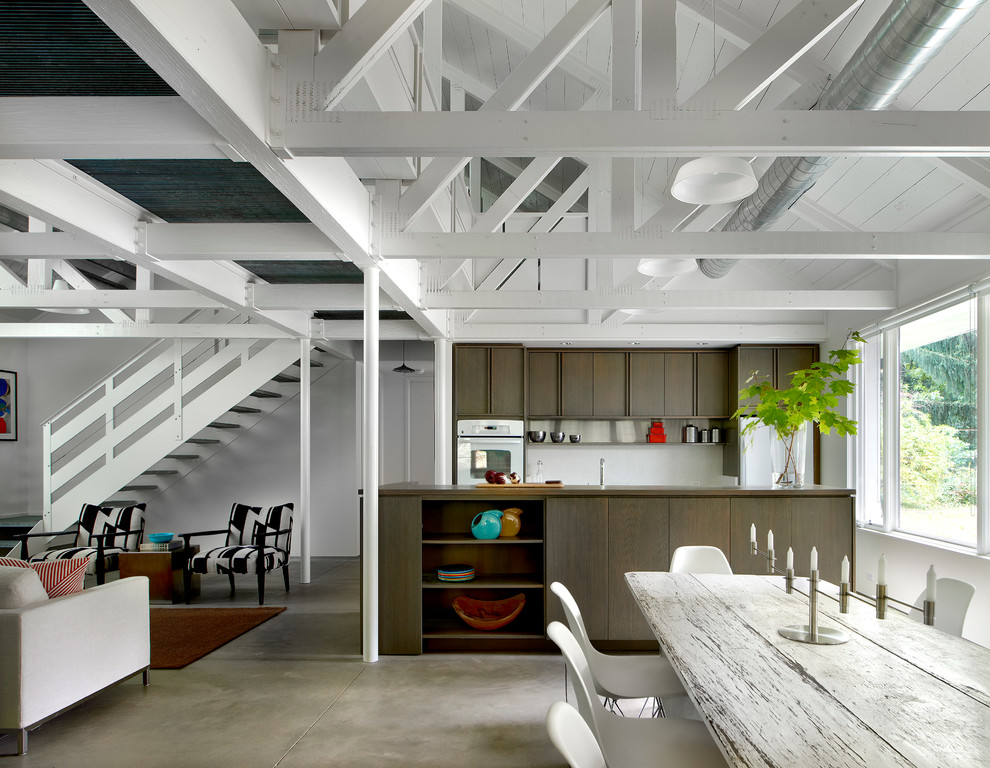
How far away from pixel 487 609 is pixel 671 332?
445 centimetres

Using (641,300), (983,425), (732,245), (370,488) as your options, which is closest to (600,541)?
(370,488)

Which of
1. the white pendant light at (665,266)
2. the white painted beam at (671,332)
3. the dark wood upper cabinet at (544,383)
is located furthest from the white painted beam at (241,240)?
the dark wood upper cabinet at (544,383)

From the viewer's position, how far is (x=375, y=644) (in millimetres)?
5012

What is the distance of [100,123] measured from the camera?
9.65 ft

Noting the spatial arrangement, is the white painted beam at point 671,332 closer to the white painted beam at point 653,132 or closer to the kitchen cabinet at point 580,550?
the kitchen cabinet at point 580,550

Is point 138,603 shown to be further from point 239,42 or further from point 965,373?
point 965,373

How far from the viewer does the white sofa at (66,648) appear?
3516 millimetres

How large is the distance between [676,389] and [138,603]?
6.46m

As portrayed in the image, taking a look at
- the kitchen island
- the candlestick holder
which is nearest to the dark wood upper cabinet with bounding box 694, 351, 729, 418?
the kitchen island

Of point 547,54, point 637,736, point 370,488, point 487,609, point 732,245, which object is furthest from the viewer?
point 487,609

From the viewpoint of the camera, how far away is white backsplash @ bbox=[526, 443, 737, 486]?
9.34m

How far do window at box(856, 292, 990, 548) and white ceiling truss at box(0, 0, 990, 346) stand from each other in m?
0.60

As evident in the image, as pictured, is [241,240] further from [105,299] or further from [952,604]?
[952,604]

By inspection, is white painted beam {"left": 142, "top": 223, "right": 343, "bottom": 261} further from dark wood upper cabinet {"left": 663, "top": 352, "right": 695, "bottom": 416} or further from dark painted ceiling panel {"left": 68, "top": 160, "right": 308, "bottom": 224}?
dark wood upper cabinet {"left": 663, "top": 352, "right": 695, "bottom": 416}
